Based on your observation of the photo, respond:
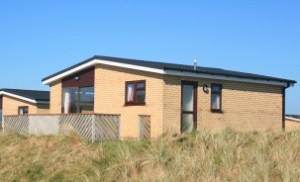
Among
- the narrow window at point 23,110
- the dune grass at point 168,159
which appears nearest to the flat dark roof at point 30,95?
the narrow window at point 23,110

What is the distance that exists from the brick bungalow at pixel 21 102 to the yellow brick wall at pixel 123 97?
10.7 m

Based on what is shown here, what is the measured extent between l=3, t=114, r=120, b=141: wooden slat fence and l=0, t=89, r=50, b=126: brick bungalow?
33.2 feet

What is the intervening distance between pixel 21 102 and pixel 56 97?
26.7 ft

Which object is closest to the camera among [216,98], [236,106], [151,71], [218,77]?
[151,71]

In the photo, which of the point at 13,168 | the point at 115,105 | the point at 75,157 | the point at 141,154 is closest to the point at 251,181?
the point at 141,154

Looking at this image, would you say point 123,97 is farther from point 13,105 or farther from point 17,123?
point 13,105

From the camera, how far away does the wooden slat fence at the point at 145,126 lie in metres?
21.7

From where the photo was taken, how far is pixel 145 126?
21.8 metres

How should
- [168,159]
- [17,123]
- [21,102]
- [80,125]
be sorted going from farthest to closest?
1. [21,102]
2. [17,123]
3. [80,125]
4. [168,159]

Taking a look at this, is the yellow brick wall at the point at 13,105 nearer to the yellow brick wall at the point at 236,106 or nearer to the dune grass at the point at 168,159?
the yellow brick wall at the point at 236,106

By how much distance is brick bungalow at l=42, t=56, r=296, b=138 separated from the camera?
21.7 metres

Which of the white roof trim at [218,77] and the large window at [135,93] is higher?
the white roof trim at [218,77]

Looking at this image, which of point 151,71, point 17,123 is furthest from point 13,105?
point 151,71

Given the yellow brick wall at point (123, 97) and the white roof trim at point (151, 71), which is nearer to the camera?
the white roof trim at point (151, 71)
